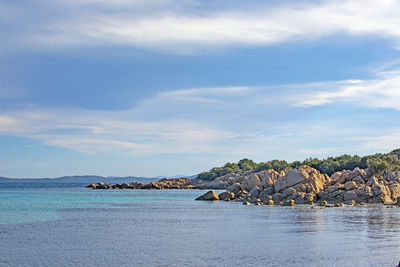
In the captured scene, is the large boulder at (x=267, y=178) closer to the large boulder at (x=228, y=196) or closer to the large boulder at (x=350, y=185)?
the large boulder at (x=228, y=196)

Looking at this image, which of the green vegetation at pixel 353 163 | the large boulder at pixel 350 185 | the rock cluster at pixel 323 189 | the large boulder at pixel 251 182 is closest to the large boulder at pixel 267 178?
the rock cluster at pixel 323 189

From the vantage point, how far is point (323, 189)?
79.7 m

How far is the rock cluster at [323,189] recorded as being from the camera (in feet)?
245

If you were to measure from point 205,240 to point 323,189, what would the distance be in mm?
45989

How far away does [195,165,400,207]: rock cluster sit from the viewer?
245 feet

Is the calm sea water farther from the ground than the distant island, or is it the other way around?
the distant island

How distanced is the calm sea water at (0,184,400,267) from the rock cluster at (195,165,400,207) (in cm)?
1756

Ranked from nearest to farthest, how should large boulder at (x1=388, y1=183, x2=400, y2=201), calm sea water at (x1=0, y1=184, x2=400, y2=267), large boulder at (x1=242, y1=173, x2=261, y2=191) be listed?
calm sea water at (x1=0, y1=184, x2=400, y2=267) → large boulder at (x1=388, y1=183, x2=400, y2=201) → large boulder at (x1=242, y1=173, x2=261, y2=191)

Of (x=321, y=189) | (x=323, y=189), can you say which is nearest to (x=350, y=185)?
(x=323, y=189)

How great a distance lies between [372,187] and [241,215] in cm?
2743

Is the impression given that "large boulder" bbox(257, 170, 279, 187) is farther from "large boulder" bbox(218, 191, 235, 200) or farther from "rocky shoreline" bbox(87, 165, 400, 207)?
"large boulder" bbox(218, 191, 235, 200)

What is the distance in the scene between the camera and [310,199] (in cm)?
7581

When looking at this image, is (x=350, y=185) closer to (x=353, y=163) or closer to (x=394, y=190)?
(x=394, y=190)

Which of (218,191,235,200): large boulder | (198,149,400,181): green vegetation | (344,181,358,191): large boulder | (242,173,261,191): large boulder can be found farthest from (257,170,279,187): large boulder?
(198,149,400,181): green vegetation
